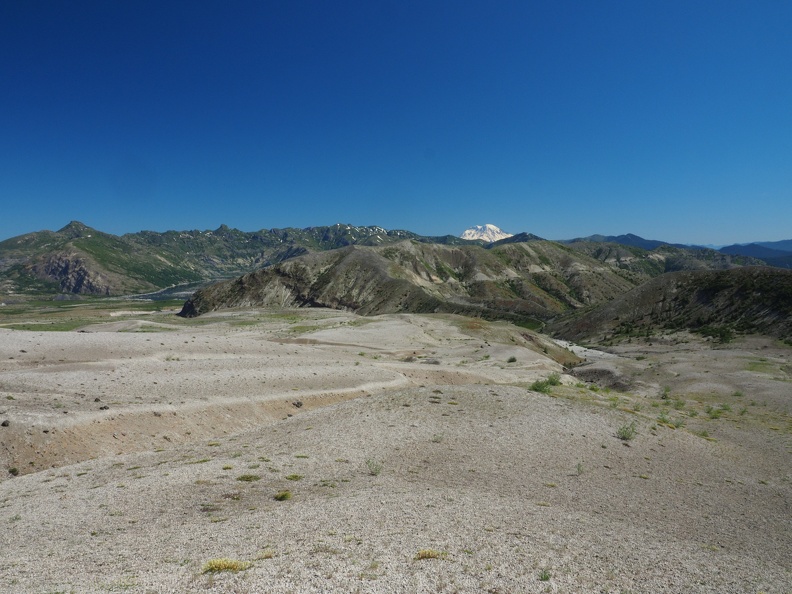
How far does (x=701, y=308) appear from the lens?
352ft

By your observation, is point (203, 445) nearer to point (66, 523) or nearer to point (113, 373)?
point (66, 523)

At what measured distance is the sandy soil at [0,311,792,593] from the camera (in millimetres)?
10625

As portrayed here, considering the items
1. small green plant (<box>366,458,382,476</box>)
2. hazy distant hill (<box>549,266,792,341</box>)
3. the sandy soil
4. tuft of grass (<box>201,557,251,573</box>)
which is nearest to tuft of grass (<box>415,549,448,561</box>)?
the sandy soil

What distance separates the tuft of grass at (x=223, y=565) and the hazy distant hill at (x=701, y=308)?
107m

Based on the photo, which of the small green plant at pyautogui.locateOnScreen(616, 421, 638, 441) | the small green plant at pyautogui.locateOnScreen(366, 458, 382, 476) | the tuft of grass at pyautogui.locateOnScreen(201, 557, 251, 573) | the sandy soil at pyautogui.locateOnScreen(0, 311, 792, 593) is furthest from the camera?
the small green plant at pyautogui.locateOnScreen(616, 421, 638, 441)

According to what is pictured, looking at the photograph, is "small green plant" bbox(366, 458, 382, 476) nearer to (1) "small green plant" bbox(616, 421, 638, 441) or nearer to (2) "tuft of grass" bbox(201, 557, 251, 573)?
(2) "tuft of grass" bbox(201, 557, 251, 573)

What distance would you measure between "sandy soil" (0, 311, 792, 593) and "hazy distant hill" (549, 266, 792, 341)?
64373mm

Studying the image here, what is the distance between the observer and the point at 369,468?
1897cm

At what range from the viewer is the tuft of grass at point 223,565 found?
388 inches

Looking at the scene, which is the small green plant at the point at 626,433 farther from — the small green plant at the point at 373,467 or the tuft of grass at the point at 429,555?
the tuft of grass at the point at 429,555

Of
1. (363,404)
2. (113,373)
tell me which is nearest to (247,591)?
(363,404)

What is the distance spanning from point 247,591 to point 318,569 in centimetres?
164

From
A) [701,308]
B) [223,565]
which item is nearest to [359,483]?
[223,565]

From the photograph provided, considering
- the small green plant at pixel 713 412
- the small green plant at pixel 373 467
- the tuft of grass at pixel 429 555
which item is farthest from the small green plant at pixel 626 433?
the tuft of grass at pixel 429 555
